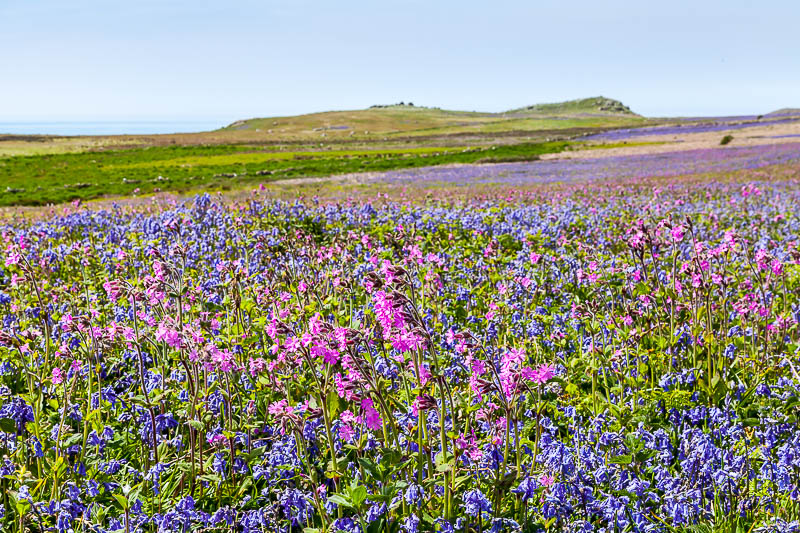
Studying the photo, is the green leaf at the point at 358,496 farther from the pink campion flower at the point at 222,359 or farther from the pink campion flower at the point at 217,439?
the pink campion flower at the point at 217,439

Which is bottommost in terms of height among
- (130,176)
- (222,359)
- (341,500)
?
(341,500)

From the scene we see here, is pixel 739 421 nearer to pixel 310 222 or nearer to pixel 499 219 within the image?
pixel 499 219

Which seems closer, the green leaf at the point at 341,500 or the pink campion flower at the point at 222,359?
the green leaf at the point at 341,500

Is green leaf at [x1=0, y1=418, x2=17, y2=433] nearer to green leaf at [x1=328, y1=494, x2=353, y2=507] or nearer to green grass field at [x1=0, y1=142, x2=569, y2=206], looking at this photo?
green leaf at [x1=328, y1=494, x2=353, y2=507]

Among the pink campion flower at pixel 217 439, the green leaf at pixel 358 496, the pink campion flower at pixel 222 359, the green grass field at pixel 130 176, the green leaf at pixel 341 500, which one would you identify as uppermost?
the green grass field at pixel 130 176

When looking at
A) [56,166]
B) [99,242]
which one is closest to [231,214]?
[99,242]

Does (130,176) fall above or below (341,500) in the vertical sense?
above

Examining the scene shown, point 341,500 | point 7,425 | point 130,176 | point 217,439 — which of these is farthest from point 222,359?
point 130,176

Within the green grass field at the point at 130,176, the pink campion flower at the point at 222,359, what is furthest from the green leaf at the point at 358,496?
the green grass field at the point at 130,176

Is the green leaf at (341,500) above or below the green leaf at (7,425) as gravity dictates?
below

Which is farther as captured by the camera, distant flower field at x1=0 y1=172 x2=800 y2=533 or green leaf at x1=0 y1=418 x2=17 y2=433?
green leaf at x1=0 y1=418 x2=17 y2=433

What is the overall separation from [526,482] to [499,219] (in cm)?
1050

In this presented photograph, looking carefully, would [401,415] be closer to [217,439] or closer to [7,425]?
[217,439]

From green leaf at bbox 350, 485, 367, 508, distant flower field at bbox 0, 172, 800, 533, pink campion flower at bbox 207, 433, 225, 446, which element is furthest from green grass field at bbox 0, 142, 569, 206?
green leaf at bbox 350, 485, 367, 508
